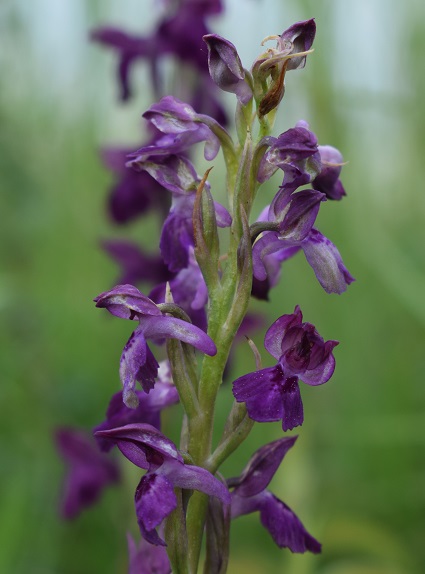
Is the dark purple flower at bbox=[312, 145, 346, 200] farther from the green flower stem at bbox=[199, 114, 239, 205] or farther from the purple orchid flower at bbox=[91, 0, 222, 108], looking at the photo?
the purple orchid flower at bbox=[91, 0, 222, 108]

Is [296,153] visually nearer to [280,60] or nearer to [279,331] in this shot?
[280,60]

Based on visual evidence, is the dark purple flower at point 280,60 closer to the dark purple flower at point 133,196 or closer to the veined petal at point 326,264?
the veined petal at point 326,264

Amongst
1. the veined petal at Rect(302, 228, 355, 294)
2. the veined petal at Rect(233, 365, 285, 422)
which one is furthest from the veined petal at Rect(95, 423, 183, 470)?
the veined petal at Rect(302, 228, 355, 294)

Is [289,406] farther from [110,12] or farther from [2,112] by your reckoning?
[110,12]

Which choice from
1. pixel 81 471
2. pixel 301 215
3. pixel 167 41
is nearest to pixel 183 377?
pixel 301 215

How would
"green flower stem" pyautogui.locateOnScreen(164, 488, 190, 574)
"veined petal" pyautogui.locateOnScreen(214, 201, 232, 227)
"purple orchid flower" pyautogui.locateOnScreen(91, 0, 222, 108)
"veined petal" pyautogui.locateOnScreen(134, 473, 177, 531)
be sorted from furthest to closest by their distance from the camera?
"purple orchid flower" pyautogui.locateOnScreen(91, 0, 222, 108), "veined petal" pyautogui.locateOnScreen(214, 201, 232, 227), "green flower stem" pyautogui.locateOnScreen(164, 488, 190, 574), "veined petal" pyautogui.locateOnScreen(134, 473, 177, 531)

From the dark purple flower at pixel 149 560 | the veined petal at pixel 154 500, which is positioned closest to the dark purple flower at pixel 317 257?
the veined petal at pixel 154 500

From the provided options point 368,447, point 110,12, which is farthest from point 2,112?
point 368,447
